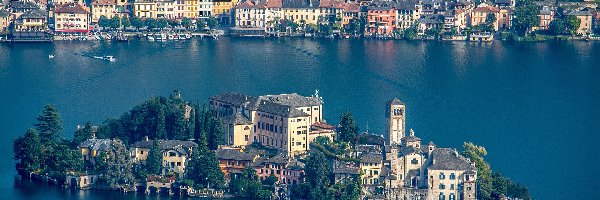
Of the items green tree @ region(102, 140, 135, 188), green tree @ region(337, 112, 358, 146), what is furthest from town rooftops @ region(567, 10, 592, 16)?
green tree @ region(102, 140, 135, 188)

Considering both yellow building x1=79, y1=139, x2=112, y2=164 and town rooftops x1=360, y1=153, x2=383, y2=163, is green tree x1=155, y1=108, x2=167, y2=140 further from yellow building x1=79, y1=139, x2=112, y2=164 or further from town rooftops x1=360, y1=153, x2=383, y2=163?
town rooftops x1=360, y1=153, x2=383, y2=163

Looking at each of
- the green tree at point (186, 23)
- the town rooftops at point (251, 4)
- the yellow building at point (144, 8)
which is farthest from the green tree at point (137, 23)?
the town rooftops at point (251, 4)

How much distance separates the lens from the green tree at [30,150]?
202ft

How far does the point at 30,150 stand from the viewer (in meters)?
61.5

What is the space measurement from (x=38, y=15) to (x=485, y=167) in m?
45.7

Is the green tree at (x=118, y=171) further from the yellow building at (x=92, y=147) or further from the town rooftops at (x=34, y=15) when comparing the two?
the town rooftops at (x=34, y=15)

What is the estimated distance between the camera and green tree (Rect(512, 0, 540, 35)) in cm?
9988

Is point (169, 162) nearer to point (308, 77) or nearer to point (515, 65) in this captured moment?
point (308, 77)

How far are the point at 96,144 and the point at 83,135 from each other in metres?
1.51

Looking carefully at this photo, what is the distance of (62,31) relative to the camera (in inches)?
3925

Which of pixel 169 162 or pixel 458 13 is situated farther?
pixel 458 13

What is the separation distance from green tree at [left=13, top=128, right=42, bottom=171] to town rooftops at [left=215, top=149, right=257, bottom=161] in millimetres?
5926

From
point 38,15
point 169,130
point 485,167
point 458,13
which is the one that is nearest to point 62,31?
point 38,15

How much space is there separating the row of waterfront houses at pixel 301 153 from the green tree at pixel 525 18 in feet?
123
